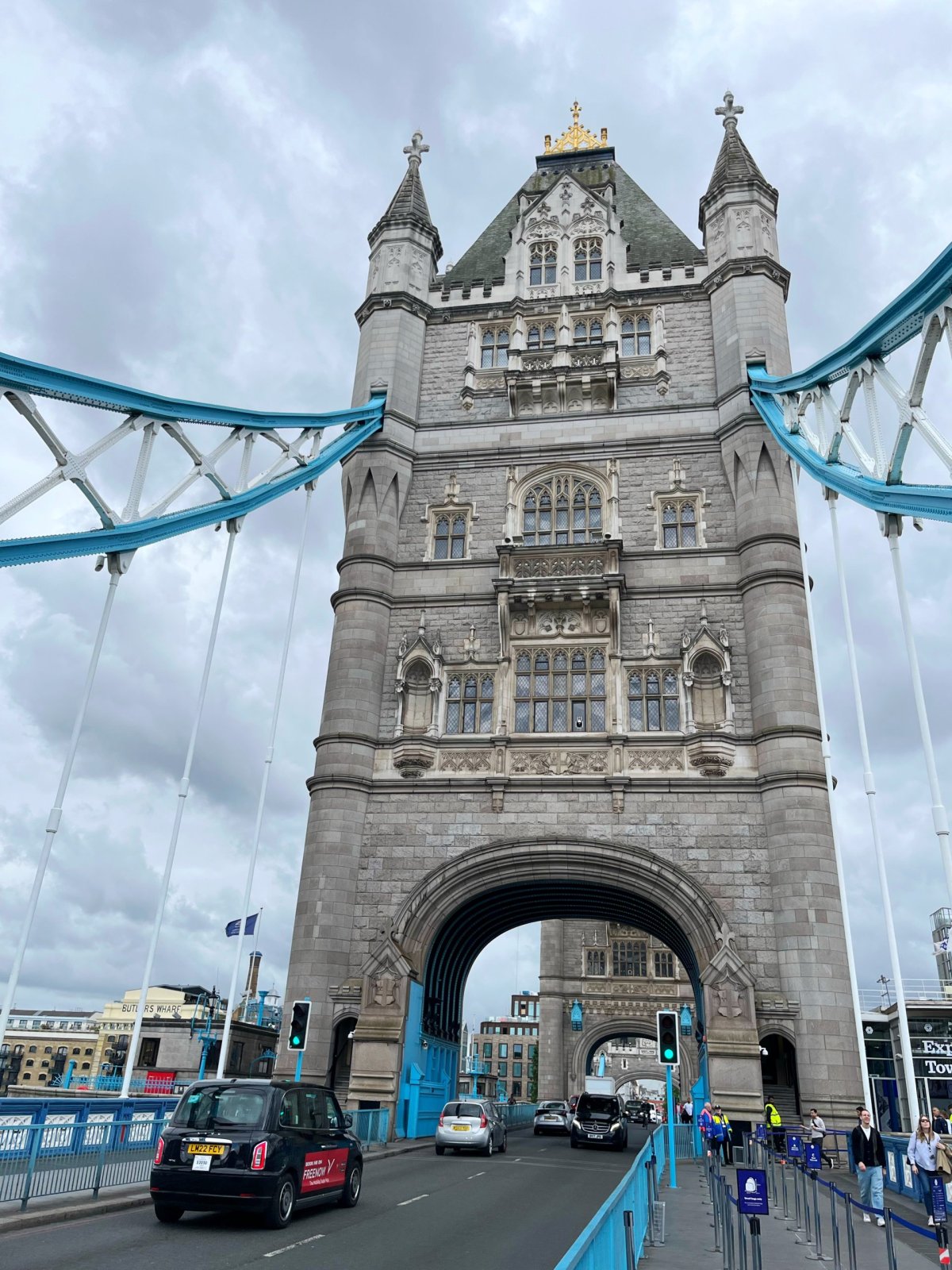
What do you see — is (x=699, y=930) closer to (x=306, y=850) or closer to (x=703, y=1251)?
(x=306, y=850)

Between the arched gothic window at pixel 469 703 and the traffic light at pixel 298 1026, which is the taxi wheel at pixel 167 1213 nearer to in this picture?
the traffic light at pixel 298 1026

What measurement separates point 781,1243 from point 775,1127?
32.9 ft

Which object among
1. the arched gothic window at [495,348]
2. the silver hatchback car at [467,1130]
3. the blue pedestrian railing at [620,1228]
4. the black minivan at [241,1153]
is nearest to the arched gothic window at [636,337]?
the arched gothic window at [495,348]

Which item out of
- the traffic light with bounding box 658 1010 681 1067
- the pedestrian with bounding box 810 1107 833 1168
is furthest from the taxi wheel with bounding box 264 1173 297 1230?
the pedestrian with bounding box 810 1107 833 1168

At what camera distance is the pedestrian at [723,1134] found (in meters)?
19.1

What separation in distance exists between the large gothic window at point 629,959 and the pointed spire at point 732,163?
4571 centimetres

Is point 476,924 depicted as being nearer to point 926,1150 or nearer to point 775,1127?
point 775,1127

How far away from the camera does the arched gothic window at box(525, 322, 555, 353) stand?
Answer: 33000 mm

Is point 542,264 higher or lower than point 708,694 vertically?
higher

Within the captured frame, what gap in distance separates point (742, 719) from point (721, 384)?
10814 millimetres

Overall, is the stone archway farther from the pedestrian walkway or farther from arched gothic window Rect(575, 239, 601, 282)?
arched gothic window Rect(575, 239, 601, 282)

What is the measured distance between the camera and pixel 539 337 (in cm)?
3331

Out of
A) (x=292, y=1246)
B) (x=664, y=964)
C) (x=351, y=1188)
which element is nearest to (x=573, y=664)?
(x=351, y=1188)

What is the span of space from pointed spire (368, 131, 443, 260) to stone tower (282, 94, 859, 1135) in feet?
0.61
